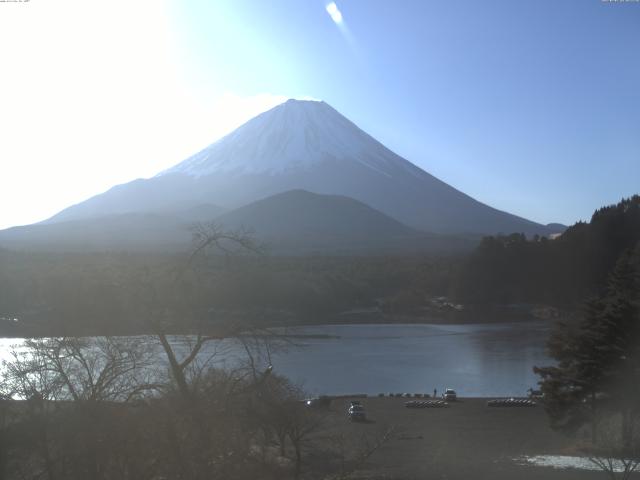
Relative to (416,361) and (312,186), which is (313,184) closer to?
(312,186)

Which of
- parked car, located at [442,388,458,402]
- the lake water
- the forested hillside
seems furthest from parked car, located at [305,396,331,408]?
the forested hillside

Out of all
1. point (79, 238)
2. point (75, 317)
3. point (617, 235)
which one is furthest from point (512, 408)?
point (79, 238)

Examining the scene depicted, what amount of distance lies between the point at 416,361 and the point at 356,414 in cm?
855

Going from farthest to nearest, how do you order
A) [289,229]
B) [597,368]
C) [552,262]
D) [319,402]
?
1. [289,229]
2. [552,262]
3. [319,402]
4. [597,368]

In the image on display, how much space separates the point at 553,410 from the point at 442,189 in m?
70.0

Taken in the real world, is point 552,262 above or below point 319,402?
above

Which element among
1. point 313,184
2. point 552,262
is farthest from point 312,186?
point 552,262

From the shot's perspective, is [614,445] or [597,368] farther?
[597,368]

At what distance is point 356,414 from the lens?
13.0 meters

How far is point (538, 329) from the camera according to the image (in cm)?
2867

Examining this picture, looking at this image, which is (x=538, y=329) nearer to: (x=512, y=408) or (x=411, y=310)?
(x=411, y=310)

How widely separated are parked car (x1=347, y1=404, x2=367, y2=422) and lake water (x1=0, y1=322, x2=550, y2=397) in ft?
4.07

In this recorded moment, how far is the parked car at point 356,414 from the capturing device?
42.3ft

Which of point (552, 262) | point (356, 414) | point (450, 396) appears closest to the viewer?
point (356, 414)
